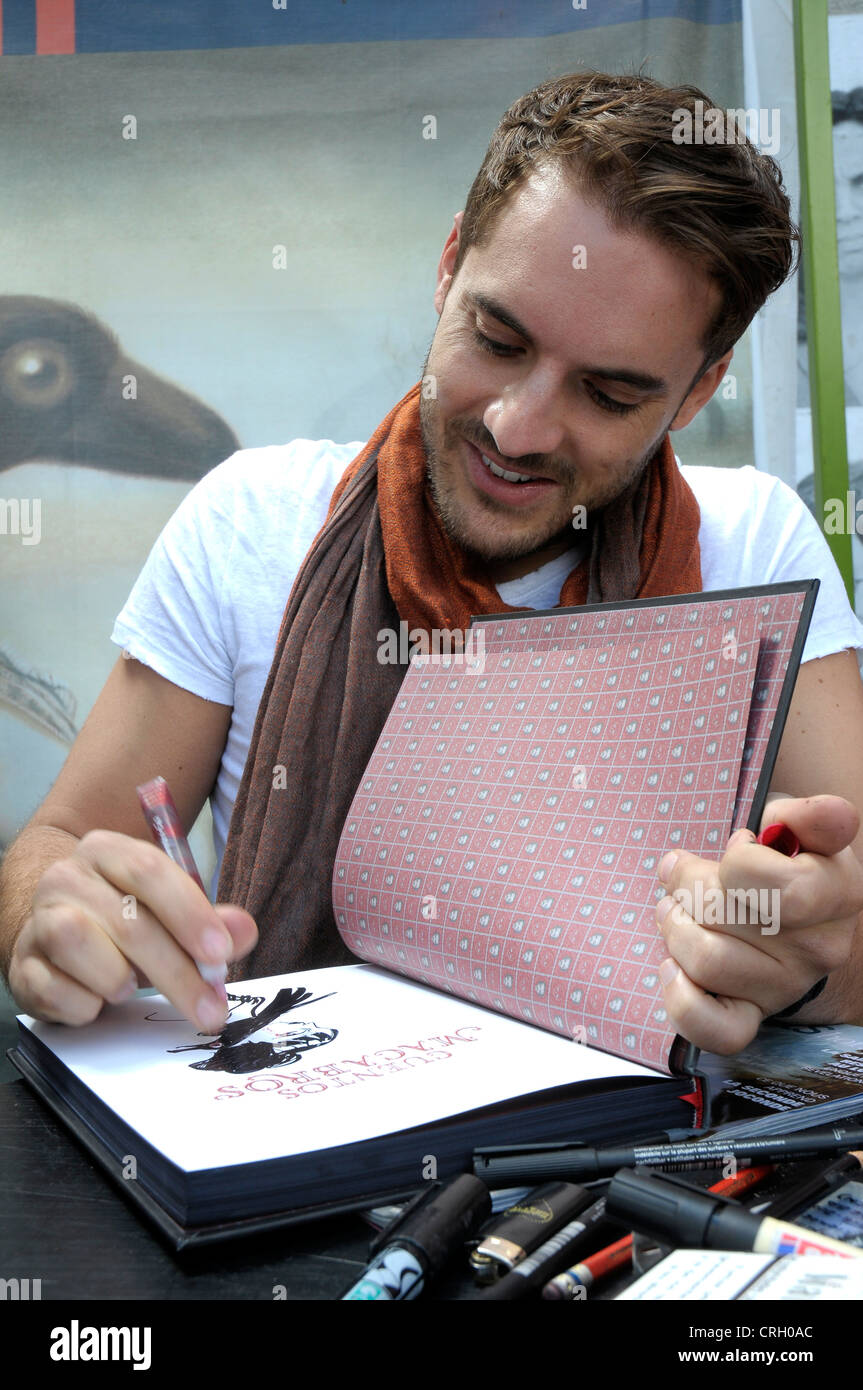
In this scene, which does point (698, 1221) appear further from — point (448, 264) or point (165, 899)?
point (448, 264)

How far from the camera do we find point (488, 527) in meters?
1.09

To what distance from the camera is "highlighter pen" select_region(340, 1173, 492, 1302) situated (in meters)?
0.39

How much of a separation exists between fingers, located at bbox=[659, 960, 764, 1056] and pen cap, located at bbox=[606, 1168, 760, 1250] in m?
0.13

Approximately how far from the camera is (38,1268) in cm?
43

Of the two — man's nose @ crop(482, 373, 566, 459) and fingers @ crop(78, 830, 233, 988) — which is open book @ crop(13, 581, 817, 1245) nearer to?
fingers @ crop(78, 830, 233, 988)

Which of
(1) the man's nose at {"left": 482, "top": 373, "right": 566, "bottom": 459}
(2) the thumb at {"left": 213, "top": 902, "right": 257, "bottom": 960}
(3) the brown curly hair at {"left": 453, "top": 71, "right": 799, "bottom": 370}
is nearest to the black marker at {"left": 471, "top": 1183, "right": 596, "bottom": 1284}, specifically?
(2) the thumb at {"left": 213, "top": 902, "right": 257, "bottom": 960}

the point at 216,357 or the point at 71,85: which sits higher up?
the point at 71,85

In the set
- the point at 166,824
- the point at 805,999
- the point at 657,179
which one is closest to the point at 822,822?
the point at 805,999

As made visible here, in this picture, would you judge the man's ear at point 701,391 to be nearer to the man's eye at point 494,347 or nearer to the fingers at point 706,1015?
the man's eye at point 494,347

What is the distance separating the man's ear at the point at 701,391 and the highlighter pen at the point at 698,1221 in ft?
2.93

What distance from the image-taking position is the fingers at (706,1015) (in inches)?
21.9
